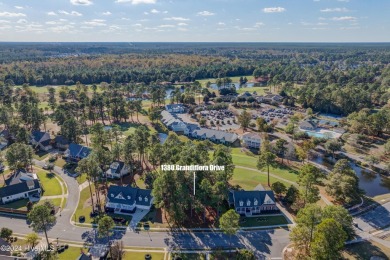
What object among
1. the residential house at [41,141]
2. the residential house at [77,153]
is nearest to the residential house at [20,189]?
the residential house at [77,153]

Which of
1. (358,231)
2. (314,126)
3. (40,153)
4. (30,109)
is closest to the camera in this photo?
(358,231)

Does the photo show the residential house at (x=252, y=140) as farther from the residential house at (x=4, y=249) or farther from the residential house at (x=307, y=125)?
the residential house at (x=4, y=249)

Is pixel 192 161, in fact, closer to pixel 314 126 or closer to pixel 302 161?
pixel 302 161

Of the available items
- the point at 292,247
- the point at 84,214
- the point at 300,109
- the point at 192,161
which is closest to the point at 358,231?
the point at 292,247

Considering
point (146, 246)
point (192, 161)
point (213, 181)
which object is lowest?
point (146, 246)

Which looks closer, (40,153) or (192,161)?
(192,161)
